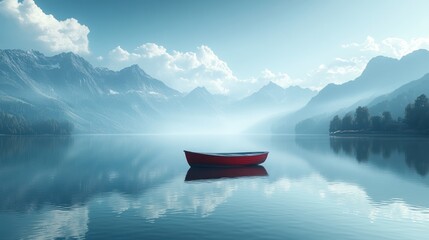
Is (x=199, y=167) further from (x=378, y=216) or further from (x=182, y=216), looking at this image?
(x=378, y=216)

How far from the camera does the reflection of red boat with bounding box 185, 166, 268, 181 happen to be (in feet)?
216

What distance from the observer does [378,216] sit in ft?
114

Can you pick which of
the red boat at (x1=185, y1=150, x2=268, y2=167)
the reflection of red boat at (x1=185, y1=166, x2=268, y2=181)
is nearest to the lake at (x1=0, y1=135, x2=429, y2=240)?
the reflection of red boat at (x1=185, y1=166, x2=268, y2=181)

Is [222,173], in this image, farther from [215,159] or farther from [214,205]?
[214,205]

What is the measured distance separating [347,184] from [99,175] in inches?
1878

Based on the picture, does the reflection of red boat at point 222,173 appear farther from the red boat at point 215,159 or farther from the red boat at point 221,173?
the red boat at point 215,159

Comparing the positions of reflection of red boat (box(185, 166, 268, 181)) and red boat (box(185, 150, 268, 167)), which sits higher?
red boat (box(185, 150, 268, 167))

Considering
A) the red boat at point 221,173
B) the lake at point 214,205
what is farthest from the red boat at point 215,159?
the lake at point 214,205

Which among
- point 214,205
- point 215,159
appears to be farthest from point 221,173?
point 214,205

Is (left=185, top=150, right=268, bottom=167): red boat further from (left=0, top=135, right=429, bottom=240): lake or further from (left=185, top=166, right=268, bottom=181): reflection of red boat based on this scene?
(left=0, top=135, right=429, bottom=240): lake

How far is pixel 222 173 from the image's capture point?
70750 millimetres

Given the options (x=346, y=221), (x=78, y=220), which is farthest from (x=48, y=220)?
(x=346, y=221)

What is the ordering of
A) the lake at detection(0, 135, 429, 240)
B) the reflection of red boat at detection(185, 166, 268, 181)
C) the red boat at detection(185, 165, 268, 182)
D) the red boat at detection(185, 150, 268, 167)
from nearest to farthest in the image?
the lake at detection(0, 135, 429, 240) → the red boat at detection(185, 165, 268, 182) → the reflection of red boat at detection(185, 166, 268, 181) → the red boat at detection(185, 150, 268, 167)

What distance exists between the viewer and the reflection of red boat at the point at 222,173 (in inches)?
2594
